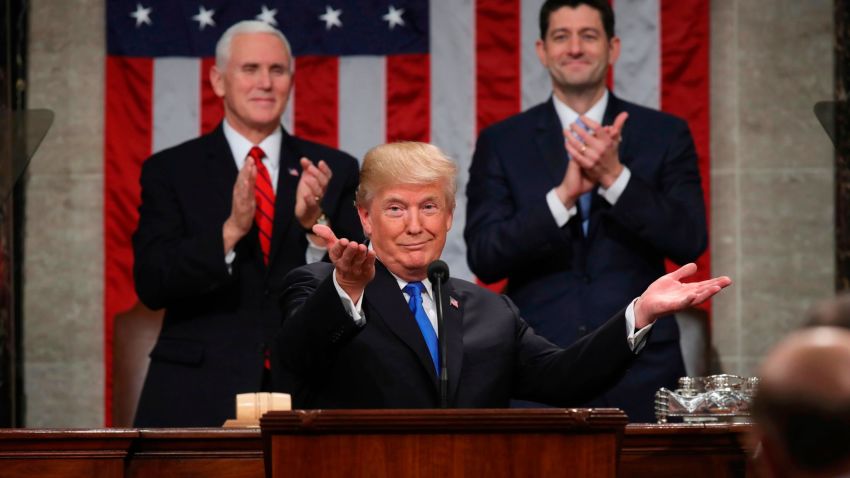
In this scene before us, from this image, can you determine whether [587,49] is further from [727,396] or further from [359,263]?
[359,263]

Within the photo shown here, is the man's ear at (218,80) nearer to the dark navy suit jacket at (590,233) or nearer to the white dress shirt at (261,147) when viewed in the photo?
the white dress shirt at (261,147)

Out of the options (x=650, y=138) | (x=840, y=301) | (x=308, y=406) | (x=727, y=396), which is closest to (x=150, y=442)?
(x=308, y=406)

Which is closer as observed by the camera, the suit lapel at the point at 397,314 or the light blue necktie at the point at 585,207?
the suit lapel at the point at 397,314

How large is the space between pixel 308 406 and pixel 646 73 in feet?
11.1

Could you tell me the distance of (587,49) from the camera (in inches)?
206

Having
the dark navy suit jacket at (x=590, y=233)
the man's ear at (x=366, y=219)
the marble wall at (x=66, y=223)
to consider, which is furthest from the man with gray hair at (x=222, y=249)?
the man's ear at (x=366, y=219)

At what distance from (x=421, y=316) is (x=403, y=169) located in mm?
353

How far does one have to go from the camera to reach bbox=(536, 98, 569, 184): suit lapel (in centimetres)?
511

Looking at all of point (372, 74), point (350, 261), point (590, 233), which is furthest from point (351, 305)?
point (372, 74)

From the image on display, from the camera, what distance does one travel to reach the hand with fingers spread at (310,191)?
185 inches

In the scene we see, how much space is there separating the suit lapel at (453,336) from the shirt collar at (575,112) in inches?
82.2

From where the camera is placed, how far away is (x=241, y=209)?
187 inches

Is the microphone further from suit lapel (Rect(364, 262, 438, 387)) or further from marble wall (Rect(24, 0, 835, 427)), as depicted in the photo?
marble wall (Rect(24, 0, 835, 427))

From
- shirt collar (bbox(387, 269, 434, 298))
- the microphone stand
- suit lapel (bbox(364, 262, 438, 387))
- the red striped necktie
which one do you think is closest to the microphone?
the microphone stand
